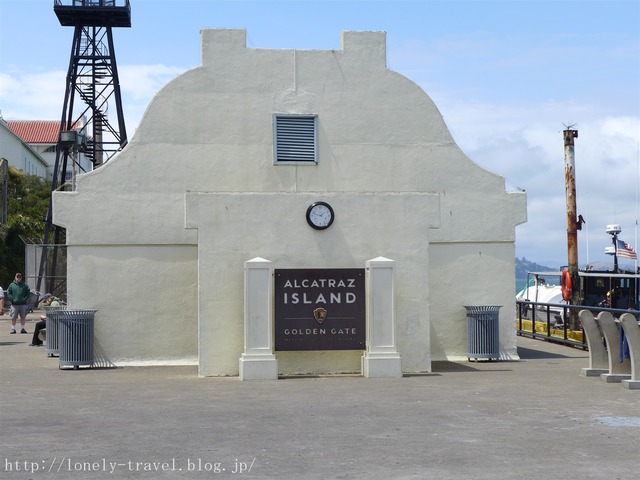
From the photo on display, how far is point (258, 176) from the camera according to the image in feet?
68.3

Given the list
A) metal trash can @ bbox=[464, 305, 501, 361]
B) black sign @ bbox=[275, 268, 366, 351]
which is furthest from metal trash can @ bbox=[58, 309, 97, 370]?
metal trash can @ bbox=[464, 305, 501, 361]

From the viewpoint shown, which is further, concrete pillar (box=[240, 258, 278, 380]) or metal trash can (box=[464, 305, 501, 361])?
metal trash can (box=[464, 305, 501, 361])

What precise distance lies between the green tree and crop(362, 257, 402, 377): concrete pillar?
33.3m

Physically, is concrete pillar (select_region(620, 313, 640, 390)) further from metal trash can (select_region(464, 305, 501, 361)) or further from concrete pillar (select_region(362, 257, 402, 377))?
metal trash can (select_region(464, 305, 501, 361))

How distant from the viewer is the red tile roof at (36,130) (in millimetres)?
122750

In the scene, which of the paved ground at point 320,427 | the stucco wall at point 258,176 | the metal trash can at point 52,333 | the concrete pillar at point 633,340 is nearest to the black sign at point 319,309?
the paved ground at point 320,427

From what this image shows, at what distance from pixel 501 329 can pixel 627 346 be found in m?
5.05

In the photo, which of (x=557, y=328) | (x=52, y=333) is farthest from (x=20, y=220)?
(x=557, y=328)

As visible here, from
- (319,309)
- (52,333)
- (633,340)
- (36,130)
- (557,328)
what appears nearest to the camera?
(633,340)

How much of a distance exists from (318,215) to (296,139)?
3318mm

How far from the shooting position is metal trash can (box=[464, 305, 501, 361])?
20516 millimetres

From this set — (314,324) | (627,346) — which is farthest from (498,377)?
(314,324)

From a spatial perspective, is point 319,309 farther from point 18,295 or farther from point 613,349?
point 18,295

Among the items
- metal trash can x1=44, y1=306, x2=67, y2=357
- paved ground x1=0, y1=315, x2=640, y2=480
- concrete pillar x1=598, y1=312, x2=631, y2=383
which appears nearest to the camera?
paved ground x1=0, y1=315, x2=640, y2=480
